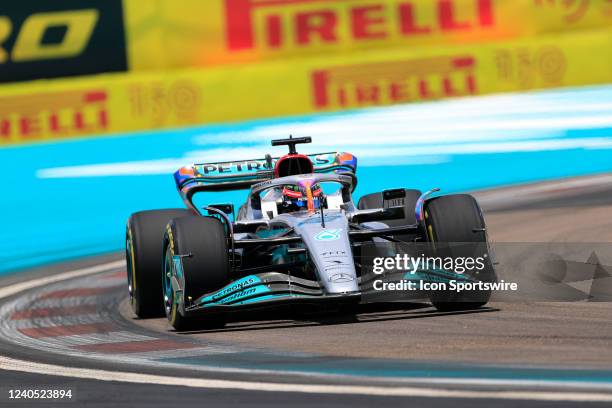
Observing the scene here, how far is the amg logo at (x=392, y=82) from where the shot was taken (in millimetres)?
17891

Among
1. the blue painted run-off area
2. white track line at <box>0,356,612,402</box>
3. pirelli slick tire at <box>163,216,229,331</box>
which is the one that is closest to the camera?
white track line at <box>0,356,612,402</box>

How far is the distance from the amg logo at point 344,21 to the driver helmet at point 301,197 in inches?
337

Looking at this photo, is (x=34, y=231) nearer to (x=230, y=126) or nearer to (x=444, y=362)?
(x=230, y=126)

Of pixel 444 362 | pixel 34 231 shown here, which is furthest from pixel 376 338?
pixel 34 231

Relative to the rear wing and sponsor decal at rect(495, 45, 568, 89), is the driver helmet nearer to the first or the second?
the rear wing

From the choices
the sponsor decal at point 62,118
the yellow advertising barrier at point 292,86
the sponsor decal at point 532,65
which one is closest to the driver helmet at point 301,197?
the yellow advertising barrier at point 292,86

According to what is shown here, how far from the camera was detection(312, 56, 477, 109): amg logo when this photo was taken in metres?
17.9

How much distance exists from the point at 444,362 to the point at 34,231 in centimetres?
1001

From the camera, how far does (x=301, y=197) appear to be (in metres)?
9.66

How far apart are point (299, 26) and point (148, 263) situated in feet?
29.5

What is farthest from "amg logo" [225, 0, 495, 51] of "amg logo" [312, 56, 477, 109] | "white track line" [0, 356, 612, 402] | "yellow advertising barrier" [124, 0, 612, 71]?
"white track line" [0, 356, 612, 402]

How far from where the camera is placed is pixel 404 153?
679 inches

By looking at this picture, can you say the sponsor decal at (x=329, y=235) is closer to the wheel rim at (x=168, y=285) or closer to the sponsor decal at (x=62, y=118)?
the wheel rim at (x=168, y=285)

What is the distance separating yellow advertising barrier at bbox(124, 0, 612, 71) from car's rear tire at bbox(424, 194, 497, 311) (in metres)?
9.42
